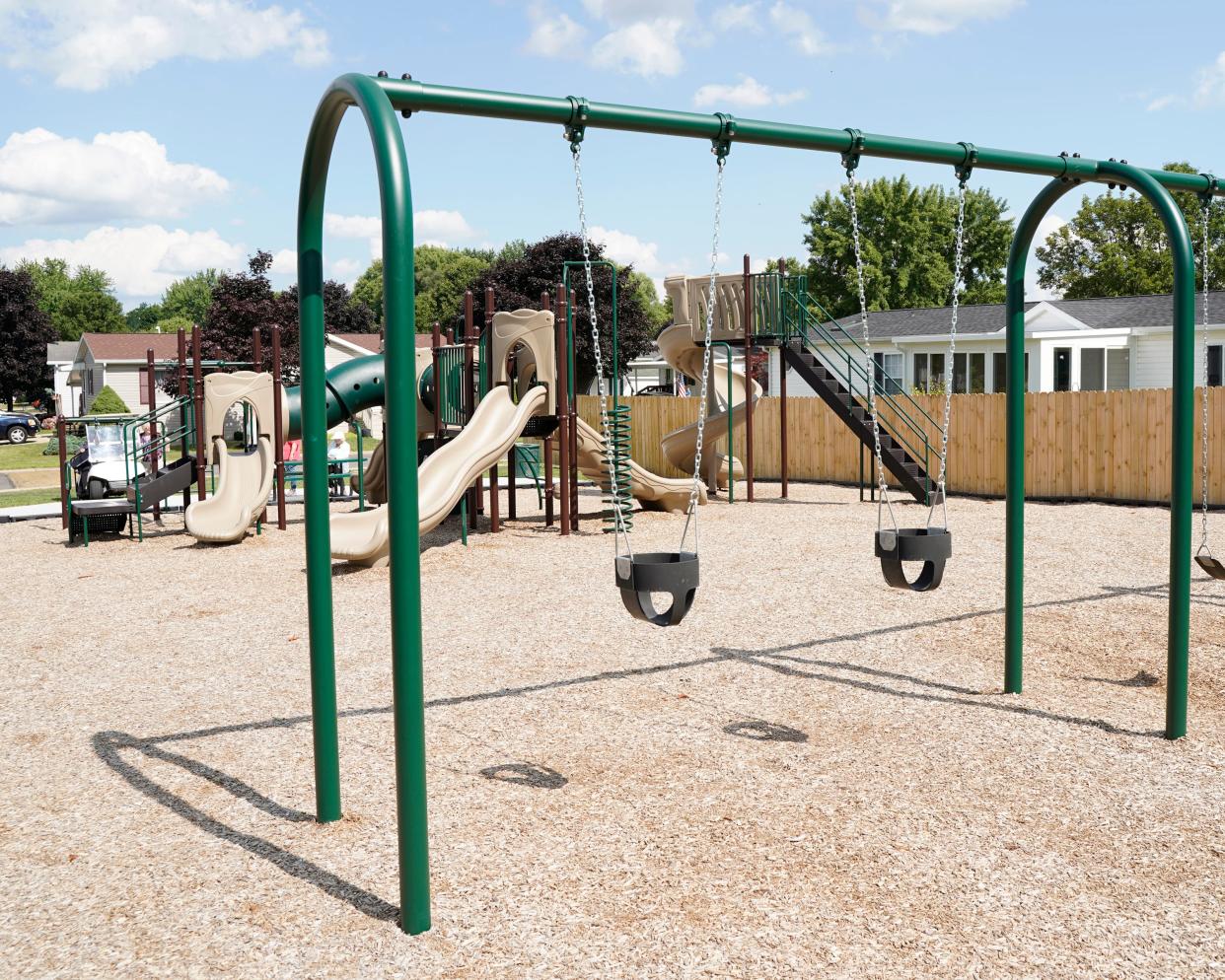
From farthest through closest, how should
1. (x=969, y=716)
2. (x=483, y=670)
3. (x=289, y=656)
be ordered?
(x=289, y=656), (x=483, y=670), (x=969, y=716)

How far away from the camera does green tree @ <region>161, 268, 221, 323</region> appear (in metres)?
121

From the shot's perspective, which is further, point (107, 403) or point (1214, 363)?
point (107, 403)

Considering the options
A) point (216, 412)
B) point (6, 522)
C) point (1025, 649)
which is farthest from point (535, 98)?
point (6, 522)

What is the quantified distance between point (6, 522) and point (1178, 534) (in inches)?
675

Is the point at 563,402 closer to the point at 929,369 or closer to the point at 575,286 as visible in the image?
the point at 929,369

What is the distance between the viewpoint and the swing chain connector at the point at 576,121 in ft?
16.2

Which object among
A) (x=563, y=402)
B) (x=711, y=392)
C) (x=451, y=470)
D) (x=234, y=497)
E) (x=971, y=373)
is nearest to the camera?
(x=451, y=470)

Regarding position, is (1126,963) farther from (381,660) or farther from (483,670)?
(381,660)

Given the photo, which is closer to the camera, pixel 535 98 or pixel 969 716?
pixel 535 98

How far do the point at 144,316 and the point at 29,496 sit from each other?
4864 inches

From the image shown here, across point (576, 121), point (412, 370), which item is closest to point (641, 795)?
point (412, 370)

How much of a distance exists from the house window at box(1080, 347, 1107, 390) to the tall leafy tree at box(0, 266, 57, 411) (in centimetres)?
4953

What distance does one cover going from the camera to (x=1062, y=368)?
33.8m

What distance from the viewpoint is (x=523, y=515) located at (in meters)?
17.5
